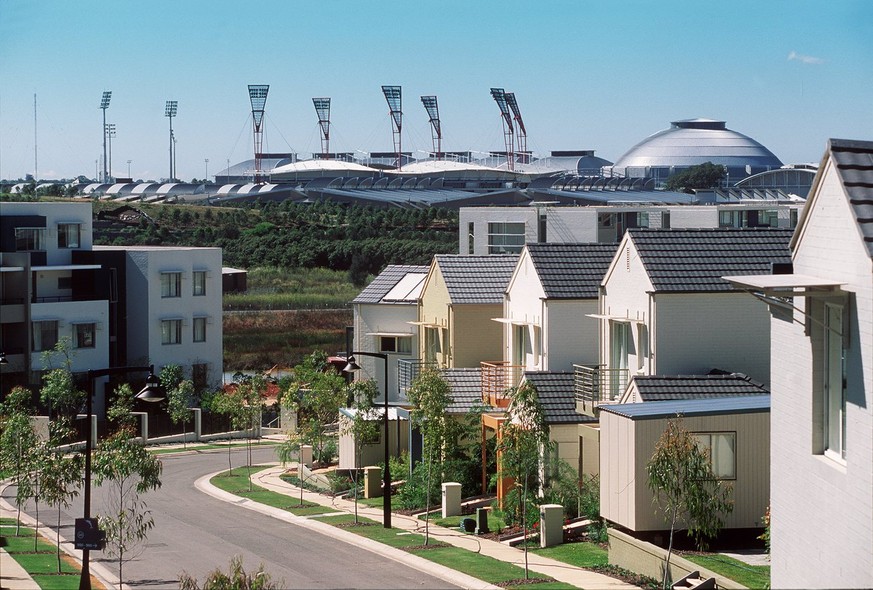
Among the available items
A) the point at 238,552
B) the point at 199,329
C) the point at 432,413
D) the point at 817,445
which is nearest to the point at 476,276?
the point at 432,413

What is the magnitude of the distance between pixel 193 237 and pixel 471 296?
7818 centimetres

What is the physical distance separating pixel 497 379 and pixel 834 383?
24.2 metres

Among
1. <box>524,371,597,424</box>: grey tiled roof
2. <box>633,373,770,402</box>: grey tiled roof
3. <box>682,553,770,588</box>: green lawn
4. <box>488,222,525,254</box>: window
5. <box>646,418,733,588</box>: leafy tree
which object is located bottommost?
<box>682,553,770,588</box>: green lawn

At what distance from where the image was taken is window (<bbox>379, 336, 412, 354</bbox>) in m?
50.4

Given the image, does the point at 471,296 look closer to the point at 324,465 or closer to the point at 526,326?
the point at 526,326

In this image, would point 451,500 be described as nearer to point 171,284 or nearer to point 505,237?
point 505,237

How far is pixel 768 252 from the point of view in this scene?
32.3 metres

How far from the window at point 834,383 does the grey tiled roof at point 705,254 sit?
15763 millimetres

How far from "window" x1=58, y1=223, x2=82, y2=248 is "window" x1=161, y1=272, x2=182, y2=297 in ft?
15.1

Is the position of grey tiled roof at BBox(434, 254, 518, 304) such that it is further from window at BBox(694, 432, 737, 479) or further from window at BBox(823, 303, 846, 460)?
window at BBox(823, 303, 846, 460)

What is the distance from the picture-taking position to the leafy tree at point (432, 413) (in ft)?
116

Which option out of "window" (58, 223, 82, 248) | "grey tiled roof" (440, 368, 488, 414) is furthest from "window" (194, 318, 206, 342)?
"grey tiled roof" (440, 368, 488, 414)

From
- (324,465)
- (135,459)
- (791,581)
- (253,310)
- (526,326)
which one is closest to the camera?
(791,581)

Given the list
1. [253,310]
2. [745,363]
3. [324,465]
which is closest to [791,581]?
[745,363]
